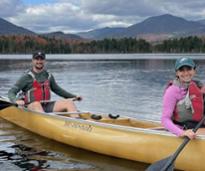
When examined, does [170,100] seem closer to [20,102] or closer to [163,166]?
[163,166]

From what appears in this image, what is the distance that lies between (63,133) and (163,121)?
308 centimetres

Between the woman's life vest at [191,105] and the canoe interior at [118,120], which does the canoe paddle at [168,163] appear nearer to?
the woman's life vest at [191,105]

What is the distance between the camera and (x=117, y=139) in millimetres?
8188

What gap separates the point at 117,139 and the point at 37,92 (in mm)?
3187

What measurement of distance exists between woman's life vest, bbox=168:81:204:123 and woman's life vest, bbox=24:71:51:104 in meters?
4.39

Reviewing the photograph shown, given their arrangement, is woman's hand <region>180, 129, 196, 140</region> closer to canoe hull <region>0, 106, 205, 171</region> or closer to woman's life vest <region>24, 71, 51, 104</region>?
canoe hull <region>0, 106, 205, 171</region>

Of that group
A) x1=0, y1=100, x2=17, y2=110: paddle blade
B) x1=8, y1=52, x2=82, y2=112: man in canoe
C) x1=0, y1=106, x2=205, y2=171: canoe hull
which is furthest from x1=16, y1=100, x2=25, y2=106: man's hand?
x1=0, y1=100, x2=17, y2=110: paddle blade

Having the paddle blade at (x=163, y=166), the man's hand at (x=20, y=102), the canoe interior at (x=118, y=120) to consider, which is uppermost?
the man's hand at (x=20, y=102)

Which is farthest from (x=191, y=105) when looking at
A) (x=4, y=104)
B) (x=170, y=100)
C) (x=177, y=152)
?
(x=4, y=104)

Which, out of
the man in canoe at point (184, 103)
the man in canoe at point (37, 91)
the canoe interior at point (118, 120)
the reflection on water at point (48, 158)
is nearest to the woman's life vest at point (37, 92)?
the man in canoe at point (37, 91)

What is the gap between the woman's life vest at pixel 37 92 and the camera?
416 inches

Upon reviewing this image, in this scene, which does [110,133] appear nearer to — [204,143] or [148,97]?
[204,143]

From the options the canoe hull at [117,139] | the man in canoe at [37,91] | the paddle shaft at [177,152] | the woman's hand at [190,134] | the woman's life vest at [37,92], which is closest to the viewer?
the paddle shaft at [177,152]

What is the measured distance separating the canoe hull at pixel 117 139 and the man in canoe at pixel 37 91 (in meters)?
0.34
